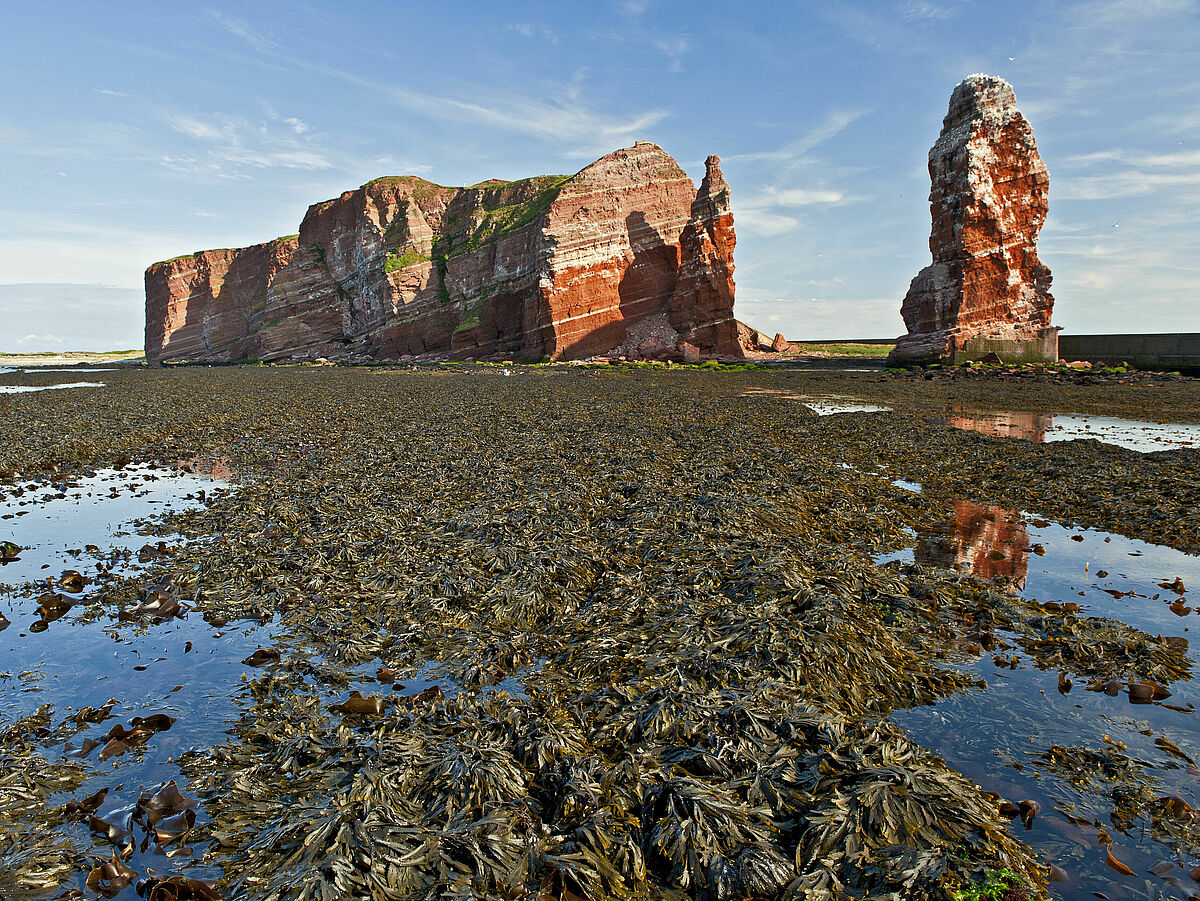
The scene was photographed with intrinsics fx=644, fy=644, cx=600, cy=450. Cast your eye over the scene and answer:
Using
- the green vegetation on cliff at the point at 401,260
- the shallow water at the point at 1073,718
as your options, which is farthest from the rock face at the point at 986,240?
the green vegetation on cliff at the point at 401,260

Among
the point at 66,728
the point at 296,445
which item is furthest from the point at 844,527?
the point at 296,445

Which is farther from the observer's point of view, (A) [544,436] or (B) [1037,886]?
(A) [544,436]

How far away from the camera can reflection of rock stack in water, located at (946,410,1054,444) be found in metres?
17.8

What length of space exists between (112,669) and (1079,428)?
23.2 metres

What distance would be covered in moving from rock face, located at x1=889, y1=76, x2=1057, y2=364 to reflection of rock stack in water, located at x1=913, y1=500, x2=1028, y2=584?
40677mm

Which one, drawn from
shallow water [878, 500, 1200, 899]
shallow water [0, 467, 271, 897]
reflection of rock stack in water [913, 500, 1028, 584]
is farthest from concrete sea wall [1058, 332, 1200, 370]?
shallow water [0, 467, 271, 897]

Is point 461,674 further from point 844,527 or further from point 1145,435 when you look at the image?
point 1145,435

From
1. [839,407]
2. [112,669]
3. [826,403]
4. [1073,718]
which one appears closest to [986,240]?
[826,403]

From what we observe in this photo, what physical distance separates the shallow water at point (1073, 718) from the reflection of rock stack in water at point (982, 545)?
0.04 meters

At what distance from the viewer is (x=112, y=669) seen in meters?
5.68

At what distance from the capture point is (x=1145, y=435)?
17875 millimetres

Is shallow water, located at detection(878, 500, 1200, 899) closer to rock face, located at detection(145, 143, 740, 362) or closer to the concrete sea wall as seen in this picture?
the concrete sea wall

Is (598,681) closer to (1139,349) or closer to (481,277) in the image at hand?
(1139,349)

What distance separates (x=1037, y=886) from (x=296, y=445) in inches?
679
